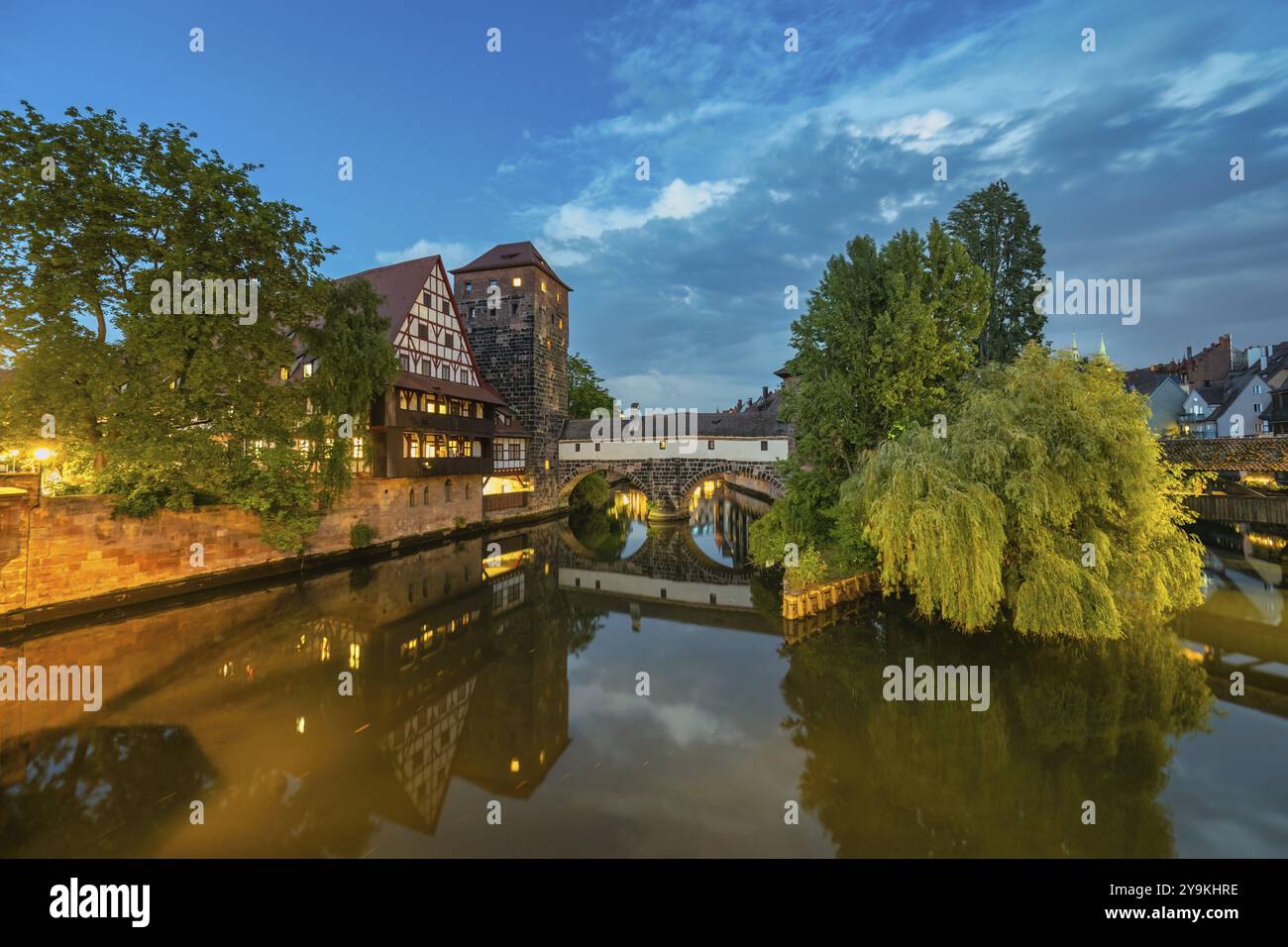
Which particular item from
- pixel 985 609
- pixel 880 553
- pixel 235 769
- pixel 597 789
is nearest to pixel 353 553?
pixel 235 769

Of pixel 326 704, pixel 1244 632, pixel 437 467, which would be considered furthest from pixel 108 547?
pixel 1244 632

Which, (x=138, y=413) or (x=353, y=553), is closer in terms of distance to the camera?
(x=138, y=413)

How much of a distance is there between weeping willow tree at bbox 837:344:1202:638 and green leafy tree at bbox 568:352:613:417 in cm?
3455

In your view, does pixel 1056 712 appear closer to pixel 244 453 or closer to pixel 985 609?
pixel 985 609

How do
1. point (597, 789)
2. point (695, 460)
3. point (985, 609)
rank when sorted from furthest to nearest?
point (695, 460), point (985, 609), point (597, 789)

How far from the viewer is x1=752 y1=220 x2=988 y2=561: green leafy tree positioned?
49.0 ft

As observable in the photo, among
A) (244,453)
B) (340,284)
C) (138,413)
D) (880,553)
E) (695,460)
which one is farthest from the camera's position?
(695,460)

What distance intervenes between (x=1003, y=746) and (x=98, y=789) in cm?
1199

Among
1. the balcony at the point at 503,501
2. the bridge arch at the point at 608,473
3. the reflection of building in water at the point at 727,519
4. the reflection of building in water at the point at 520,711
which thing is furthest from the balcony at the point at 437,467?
the reflection of building in water at the point at 727,519

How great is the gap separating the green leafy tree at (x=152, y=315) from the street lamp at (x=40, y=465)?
2.18 ft

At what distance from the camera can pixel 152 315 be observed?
1319 cm

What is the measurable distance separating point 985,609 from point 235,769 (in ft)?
42.1

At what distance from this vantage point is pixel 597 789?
659cm

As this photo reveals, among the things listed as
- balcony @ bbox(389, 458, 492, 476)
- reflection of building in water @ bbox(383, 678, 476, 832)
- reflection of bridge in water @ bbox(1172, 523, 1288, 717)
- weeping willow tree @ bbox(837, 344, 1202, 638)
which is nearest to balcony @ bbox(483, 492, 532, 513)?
balcony @ bbox(389, 458, 492, 476)
